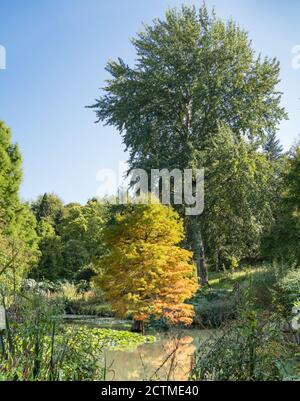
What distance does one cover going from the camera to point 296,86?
1223 cm

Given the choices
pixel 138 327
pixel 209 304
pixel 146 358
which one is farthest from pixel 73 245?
pixel 146 358

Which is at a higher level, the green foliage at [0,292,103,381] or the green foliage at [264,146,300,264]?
the green foliage at [264,146,300,264]

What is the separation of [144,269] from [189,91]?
29.4 feet

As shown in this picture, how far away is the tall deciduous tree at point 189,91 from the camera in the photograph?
706 inches

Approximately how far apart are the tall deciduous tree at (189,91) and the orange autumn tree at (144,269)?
229 inches

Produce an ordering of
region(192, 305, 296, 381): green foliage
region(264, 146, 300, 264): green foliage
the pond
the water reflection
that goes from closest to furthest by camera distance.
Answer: region(192, 305, 296, 381): green foliage → the pond → the water reflection → region(264, 146, 300, 264): green foliage

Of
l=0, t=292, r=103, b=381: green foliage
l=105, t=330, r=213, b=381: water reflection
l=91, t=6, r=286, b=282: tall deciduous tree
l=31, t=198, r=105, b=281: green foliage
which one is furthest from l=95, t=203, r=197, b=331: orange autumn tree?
l=31, t=198, r=105, b=281: green foliage

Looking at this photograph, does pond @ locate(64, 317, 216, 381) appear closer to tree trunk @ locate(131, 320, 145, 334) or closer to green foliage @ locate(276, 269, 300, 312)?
tree trunk @ locate(131, 320, 145, 334)

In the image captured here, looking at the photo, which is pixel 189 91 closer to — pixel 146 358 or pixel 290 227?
pixel 290 227

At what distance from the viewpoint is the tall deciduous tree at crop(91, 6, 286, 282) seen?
17.9m

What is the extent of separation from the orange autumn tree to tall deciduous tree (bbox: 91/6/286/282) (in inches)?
229

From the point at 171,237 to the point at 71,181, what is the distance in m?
2.93

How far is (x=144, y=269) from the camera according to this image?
11320 millimetres
